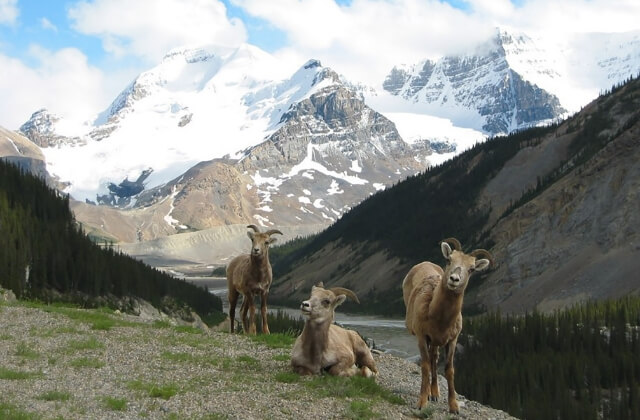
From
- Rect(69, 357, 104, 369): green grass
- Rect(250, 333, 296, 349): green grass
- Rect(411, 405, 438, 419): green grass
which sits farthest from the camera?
Rect(250, 333, 296, 349): green grass

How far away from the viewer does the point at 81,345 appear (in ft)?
70.1

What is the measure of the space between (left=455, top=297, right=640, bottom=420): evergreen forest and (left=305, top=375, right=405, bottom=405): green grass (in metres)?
22.6

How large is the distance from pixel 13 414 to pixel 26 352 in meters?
6.60

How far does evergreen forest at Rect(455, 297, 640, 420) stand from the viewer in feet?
129

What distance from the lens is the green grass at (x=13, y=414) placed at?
13.7 metres

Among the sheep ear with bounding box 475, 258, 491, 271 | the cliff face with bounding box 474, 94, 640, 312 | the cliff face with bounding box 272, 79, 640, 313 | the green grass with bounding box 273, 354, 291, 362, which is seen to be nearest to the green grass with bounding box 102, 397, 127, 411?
the green grass with bounding box 273, 354, 291, 362

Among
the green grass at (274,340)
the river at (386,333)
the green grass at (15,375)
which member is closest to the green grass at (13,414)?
the green grass at (15,375)

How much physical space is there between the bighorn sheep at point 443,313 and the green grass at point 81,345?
30.6ft

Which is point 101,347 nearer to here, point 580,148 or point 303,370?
point 303,370

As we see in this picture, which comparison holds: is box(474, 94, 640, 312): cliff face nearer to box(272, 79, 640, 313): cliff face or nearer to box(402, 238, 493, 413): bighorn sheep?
box(272, 79, 640, 313): cliff face

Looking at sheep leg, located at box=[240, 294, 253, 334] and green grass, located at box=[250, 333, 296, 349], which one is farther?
sheep leg, located at box=[240, 294, 253, 334]

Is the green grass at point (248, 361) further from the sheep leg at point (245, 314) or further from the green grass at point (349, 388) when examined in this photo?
the sheep leg at point (245, 314)

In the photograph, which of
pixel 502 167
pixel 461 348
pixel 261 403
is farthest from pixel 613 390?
pixel 502 167

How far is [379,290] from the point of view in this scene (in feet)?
461
